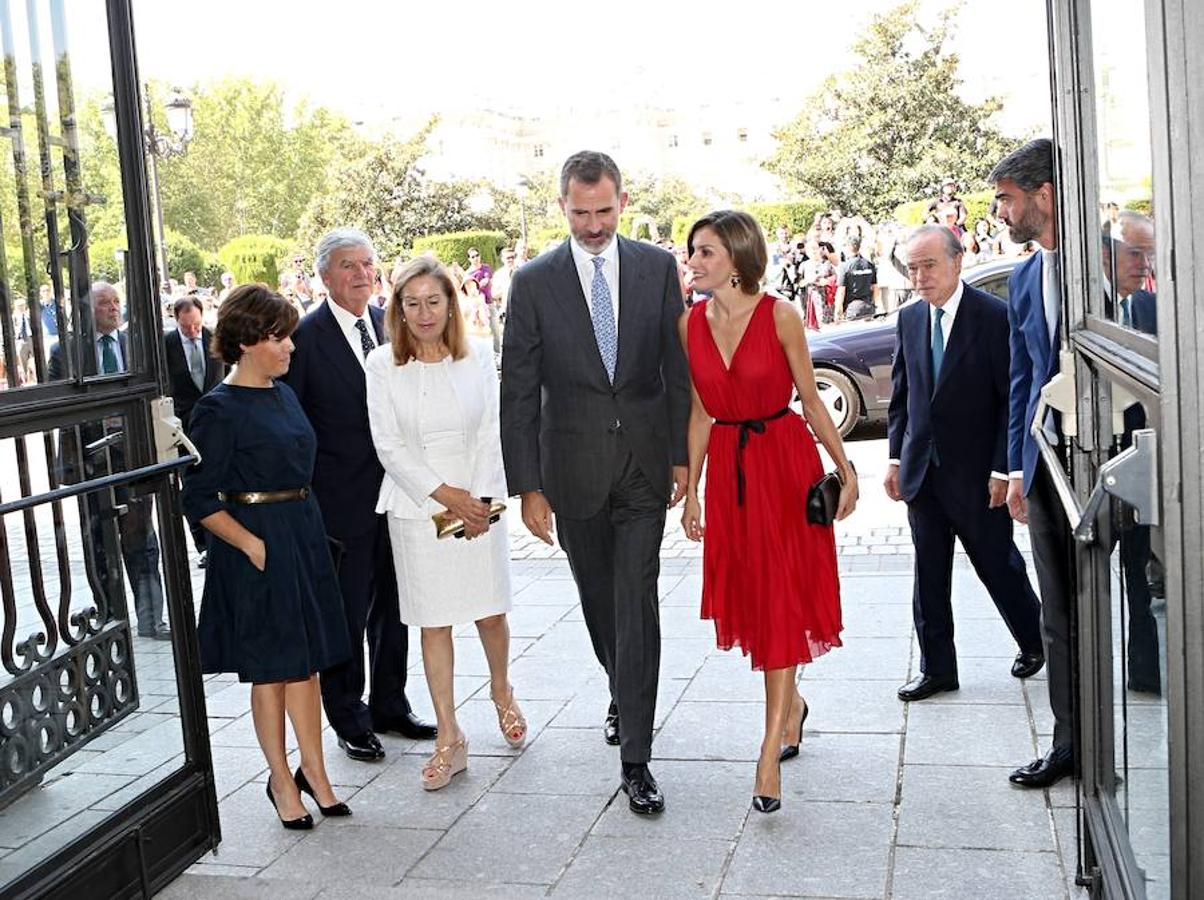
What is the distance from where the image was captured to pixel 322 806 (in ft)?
15.5

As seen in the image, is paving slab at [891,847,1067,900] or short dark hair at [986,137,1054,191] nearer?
paving slab at [891,847,1067,900]

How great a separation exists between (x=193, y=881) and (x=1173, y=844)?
9.86 ft

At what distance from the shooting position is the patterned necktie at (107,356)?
13.1 ft

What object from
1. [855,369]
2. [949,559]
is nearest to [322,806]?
[949,559]

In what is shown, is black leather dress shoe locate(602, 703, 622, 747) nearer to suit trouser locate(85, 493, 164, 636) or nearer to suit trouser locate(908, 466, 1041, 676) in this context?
suit trouser locate(908, 466, 1041, 676)

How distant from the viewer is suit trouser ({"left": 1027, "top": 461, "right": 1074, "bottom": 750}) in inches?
177

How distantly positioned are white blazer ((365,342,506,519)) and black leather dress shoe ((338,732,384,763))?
864 millimetres

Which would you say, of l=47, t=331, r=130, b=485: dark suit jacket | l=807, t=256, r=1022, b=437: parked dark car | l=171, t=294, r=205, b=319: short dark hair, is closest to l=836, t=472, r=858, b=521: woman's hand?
l=47, t=331, r=130, b=485: dark suit jacket

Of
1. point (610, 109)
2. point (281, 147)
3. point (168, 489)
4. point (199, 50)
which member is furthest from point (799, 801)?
point (610, 109)

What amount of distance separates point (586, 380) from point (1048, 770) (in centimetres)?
196

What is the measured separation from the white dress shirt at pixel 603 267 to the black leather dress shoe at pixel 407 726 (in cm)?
183

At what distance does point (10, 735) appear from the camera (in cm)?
356

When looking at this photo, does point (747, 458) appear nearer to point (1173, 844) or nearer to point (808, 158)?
point (1173, 844)

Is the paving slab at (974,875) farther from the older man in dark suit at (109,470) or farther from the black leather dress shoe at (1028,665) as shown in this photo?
the older man in dark suit at (109,470)
